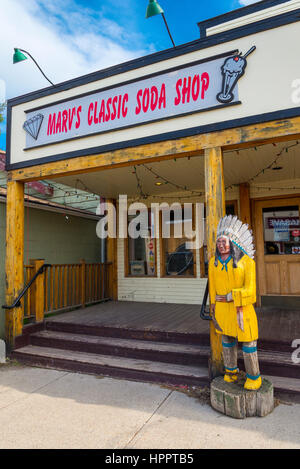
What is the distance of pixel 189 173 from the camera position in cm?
529

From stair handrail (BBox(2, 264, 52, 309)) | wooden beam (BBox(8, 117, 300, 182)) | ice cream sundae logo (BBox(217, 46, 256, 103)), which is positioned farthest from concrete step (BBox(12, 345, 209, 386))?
ice cream sundae logo (BBox(217, 46, 256, 103))

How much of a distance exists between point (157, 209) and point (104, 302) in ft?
8.39

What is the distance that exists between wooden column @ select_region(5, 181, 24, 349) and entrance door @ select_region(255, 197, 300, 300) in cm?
440

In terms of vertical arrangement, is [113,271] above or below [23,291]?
above

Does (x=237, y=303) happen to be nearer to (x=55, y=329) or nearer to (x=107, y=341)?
(x=107, y=341)

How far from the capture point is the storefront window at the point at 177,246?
649cm

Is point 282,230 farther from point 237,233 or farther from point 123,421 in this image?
point 123,421

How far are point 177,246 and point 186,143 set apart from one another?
347cm

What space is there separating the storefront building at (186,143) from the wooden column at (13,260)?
2 centimetres

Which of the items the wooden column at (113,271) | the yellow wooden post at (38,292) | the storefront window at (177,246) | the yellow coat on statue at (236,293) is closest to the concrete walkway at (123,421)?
the yellow coat on statue at (236,293)

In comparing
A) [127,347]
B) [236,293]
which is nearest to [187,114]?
[236,293]

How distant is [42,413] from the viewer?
110 inches
